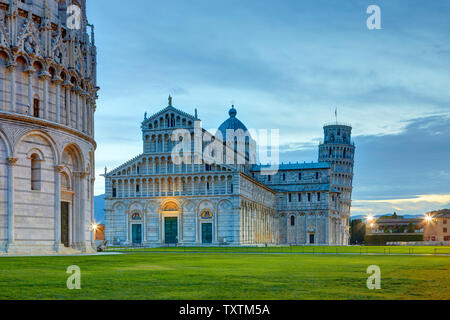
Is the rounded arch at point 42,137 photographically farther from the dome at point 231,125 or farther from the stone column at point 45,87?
the dome at point 231,125

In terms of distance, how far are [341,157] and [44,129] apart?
118627 millimetres

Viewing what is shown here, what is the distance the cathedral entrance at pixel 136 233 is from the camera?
307 feet

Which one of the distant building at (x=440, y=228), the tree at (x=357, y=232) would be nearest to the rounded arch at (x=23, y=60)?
the tree at (x=357, y=232)

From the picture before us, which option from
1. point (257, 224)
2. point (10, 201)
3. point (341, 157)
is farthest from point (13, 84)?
point (341, 157)

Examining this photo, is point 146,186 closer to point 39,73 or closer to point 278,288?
point 39,73

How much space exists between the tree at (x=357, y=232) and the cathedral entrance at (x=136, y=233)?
73336 millimetres

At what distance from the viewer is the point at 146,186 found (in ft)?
305

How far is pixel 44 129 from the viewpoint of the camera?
39188 millimetres

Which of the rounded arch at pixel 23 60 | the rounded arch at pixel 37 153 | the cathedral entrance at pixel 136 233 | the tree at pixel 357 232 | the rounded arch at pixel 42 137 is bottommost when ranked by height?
the tree at pixel 357 232

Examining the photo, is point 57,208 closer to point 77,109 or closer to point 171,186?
point 77,109

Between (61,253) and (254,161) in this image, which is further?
(254,161)

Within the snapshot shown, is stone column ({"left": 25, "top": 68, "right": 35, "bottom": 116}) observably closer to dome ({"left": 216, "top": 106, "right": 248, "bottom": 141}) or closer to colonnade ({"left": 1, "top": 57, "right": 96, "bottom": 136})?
colonnade ({"left": 1, "top": 57, "right": 96, "bottom": 136})
